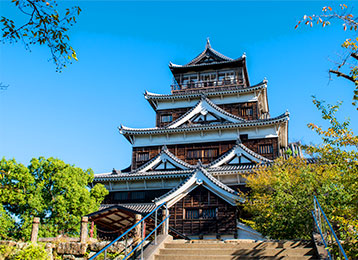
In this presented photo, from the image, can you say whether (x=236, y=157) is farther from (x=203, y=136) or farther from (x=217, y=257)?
(x=217, y=257)

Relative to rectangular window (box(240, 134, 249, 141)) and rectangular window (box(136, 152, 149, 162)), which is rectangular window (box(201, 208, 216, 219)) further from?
rectangular window (box(136, 152, 149, 162))

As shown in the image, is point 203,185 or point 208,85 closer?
point 203,185

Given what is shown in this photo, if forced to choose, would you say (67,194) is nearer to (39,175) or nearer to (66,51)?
(39,175)

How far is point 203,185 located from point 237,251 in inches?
515

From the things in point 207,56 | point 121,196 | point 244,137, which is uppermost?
point 207,56

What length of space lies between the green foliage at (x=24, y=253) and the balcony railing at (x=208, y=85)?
2187 centimetres

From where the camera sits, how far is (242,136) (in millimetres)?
28656

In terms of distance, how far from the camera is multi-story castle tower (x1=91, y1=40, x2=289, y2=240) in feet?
73.2

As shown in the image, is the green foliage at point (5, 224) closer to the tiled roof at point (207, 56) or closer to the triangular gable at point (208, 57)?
the tiled roof at point (207, 56)

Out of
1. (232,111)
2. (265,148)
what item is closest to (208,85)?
(232,111)

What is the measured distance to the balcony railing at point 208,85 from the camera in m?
33.1

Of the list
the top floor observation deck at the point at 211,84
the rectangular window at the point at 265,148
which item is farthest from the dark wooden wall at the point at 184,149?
the top floor observation deck at the point at 211,84

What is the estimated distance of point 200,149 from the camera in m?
29.1

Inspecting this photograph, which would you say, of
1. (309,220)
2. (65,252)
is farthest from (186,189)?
(309,220)
